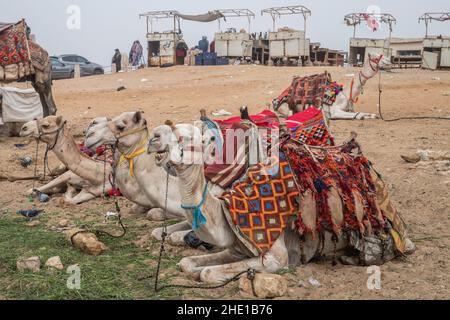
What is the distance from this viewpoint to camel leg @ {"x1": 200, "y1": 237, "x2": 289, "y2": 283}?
4.48m

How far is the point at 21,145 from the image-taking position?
443 inches

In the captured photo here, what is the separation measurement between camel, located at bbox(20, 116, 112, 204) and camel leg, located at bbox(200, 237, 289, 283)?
2966 millimetres

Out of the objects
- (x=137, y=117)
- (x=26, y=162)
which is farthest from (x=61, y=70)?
(x=137, y=117)

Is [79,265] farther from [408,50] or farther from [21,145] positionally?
[408,50]

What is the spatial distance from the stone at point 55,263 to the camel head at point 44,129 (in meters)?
2.45

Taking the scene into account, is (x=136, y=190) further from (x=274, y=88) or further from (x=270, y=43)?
(x=270, y=43)

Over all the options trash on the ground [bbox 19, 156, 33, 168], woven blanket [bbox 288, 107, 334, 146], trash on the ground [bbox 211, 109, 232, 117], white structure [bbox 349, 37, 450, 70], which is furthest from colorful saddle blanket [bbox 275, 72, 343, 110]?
white structure [bbox 349, 37, 450, 70]

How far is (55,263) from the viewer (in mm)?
4832

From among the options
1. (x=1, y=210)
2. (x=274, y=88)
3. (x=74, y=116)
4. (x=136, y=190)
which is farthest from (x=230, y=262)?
(x=274, y=88)

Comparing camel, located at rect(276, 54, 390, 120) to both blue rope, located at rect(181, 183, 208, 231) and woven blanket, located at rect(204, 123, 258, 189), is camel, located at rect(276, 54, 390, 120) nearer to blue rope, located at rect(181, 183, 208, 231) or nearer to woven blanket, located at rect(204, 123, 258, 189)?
woven blanket, located at rect(204, 123, 258, 189)

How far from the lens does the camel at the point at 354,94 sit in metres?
12.1

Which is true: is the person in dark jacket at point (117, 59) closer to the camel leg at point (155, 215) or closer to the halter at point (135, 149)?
the camel leg at point (155, 215)

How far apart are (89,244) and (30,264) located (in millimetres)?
623
